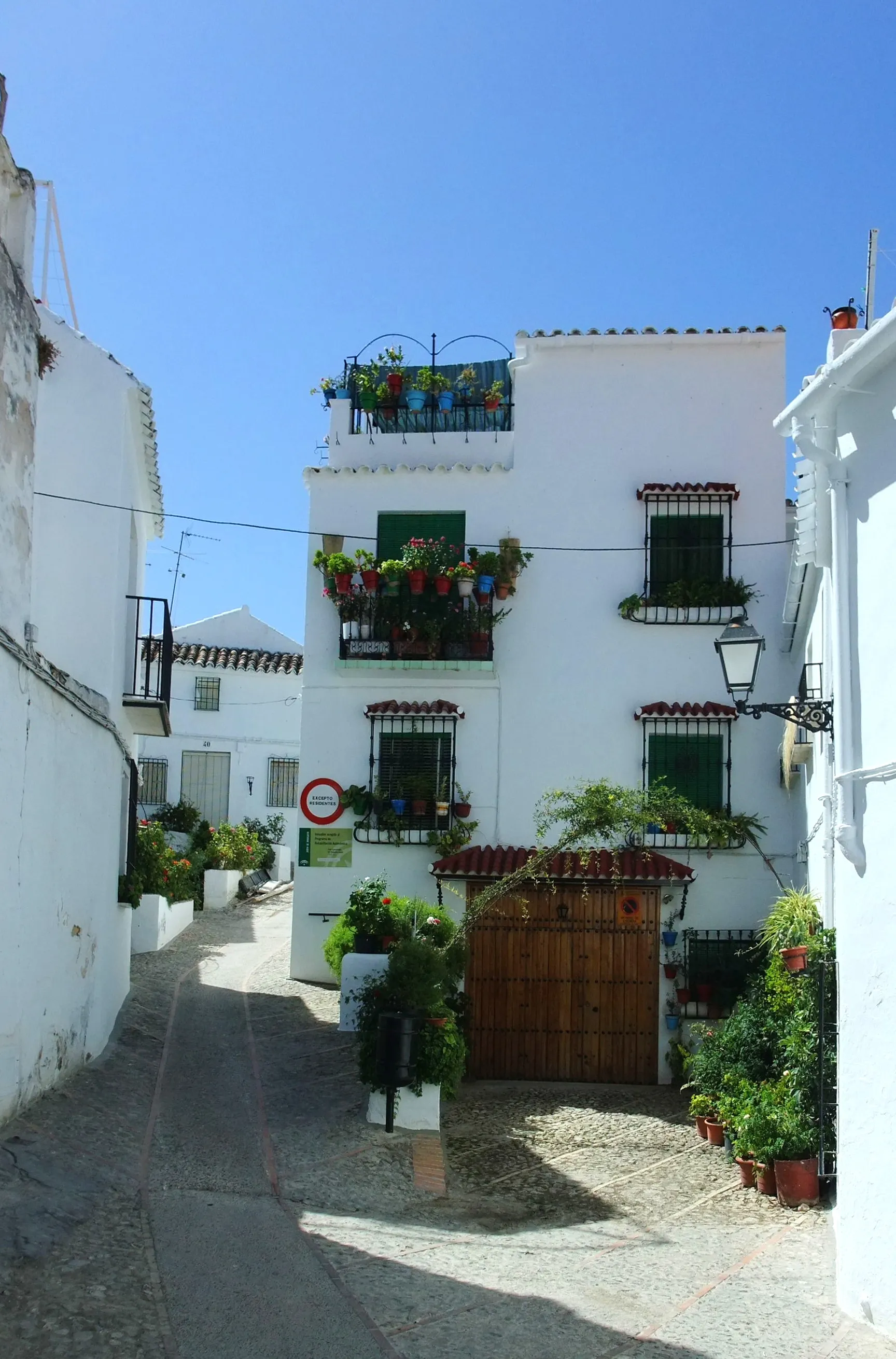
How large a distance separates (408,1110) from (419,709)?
5.95m

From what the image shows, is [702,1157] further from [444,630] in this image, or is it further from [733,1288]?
[444,630]

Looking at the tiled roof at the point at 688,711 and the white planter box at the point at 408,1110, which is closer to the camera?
the white planter box at the point at 408,1110

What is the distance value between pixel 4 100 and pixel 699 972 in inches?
441

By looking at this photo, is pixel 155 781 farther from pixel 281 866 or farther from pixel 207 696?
pixel 281 866

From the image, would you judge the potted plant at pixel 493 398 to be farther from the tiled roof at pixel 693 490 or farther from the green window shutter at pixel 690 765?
the green window shutter at pixel 690 765

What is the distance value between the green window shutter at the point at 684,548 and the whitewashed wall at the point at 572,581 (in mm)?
220

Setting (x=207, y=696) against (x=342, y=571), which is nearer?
(x=342, y=571)

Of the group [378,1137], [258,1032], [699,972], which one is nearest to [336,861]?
[258,1032]

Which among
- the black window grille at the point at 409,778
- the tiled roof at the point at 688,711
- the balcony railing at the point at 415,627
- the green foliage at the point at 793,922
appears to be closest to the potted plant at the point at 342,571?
the balcony railing at the point at 415,627

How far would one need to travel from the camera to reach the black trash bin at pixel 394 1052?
34.6 feet

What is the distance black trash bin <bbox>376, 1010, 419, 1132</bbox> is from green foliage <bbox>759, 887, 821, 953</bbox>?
330 centimetres

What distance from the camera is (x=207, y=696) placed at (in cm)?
3067

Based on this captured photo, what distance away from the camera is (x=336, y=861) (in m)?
15.9

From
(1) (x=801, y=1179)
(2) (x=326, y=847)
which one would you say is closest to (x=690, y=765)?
(2) (x=326, y=847)
